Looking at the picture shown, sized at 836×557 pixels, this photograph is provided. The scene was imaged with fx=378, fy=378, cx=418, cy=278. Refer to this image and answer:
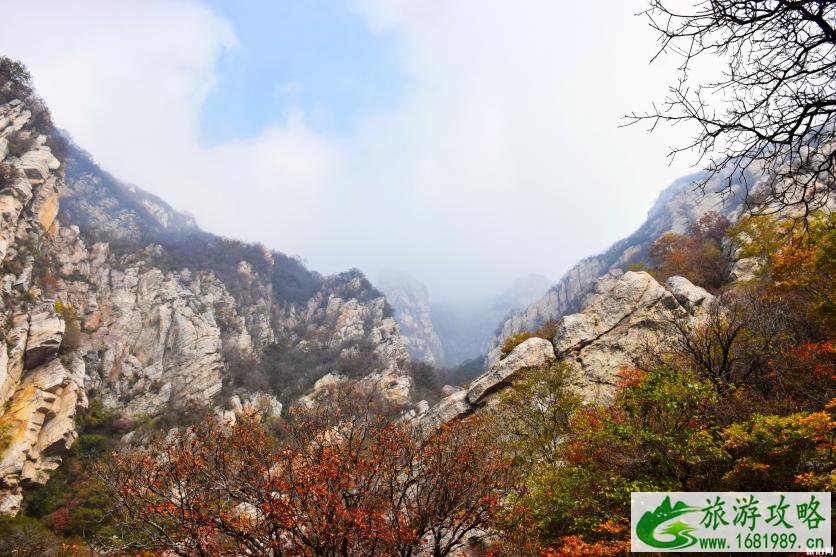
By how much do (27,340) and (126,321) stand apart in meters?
→ 22.2

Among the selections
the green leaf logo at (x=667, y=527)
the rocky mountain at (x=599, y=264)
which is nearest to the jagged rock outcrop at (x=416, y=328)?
the rocky mountain at (x=599, y=264)

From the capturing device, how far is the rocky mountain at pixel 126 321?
32.6 meters

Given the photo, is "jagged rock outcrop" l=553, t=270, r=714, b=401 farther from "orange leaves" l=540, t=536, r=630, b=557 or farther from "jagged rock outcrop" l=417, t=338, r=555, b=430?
"orange leaves" l=540, t=536, r=630, b=557

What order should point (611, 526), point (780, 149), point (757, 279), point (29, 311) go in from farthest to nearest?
1. point (29, 311)
2. point (757, 279)
3. point (611, 526)
4. point (780, 149)

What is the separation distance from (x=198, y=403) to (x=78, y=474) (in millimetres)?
16948

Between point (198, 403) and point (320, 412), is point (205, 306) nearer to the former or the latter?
point (198, 403)

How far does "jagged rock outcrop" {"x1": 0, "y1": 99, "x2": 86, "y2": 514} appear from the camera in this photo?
28688 mm

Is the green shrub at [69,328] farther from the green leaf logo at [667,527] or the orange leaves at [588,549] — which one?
the green leaf logo at [667,527]

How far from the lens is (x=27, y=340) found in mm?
33031

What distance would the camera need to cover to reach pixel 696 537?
21.6ft

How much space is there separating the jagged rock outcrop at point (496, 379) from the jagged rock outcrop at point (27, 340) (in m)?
30.6

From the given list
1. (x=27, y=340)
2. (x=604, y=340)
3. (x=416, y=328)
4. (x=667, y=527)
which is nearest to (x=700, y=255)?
(x=604, y=340)

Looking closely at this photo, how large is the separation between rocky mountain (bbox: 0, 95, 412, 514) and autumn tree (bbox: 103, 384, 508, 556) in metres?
29.7

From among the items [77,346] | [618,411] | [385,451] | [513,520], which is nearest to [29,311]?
[77,346]
